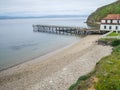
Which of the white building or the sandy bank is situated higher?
the white building

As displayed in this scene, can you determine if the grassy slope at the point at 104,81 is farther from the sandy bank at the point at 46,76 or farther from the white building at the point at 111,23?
the white building at the point at 111,23

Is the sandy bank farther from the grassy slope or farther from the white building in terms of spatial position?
the white building

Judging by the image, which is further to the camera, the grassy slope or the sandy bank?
the sandy bank

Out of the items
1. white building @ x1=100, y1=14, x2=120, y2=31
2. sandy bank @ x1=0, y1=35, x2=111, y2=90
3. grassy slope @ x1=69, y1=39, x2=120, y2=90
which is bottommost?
sandy bank @ x1=0, y1=35, x2=111, y2=90

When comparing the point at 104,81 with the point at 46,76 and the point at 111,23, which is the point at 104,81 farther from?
the point at 111,23

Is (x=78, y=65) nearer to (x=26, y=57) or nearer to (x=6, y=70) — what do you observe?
(x=6, y=70)

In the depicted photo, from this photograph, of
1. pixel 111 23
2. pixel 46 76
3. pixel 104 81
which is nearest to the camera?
pixel 104 81

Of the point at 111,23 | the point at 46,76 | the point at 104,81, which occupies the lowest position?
the point at 46,76

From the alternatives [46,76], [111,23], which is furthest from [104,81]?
[111,23]

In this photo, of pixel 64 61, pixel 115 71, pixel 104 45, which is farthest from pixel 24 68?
pixel 104 45

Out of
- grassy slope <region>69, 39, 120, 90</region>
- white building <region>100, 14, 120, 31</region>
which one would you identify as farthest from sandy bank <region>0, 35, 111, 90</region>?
white building <region>100, 14, 120, 31</region>

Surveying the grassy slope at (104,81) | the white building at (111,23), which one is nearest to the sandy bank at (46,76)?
the grassy slope at (104,81)

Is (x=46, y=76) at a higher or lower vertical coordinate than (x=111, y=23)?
lower

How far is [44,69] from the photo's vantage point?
1063 inches
